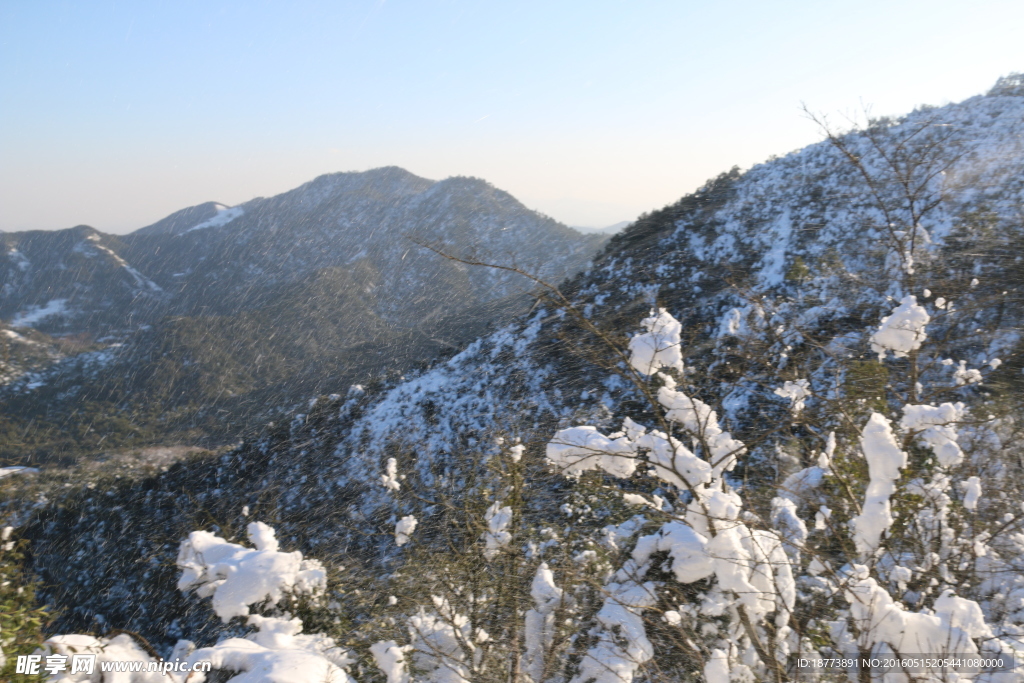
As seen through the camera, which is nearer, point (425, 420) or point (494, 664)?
point (494, 664)

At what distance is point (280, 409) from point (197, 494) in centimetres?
930

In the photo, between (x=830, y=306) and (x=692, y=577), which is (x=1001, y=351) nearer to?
(x=830, y=306)

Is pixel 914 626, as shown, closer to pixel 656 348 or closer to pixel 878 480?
pixel 878 480

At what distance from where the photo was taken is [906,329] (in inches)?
100

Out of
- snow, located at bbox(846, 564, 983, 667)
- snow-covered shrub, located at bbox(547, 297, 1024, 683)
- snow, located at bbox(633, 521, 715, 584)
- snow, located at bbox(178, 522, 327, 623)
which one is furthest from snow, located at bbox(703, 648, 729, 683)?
snow, located at bbox(178, 522, 327, 623)

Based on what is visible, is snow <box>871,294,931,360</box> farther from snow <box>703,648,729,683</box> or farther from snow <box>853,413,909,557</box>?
snow <box>703,648,729,683</box>

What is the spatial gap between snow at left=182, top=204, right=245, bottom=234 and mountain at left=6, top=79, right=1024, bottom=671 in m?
55.4

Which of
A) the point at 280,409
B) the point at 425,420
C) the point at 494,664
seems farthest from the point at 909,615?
the point at 280,409

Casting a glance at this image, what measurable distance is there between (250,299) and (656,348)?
47727 millimetres

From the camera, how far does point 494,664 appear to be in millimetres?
3148

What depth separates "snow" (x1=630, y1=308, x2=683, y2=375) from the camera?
6.93 feet

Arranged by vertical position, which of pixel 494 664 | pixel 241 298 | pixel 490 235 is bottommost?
pixel 494 664

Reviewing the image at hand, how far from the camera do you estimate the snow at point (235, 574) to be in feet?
10.6

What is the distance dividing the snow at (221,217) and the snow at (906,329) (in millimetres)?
71315
